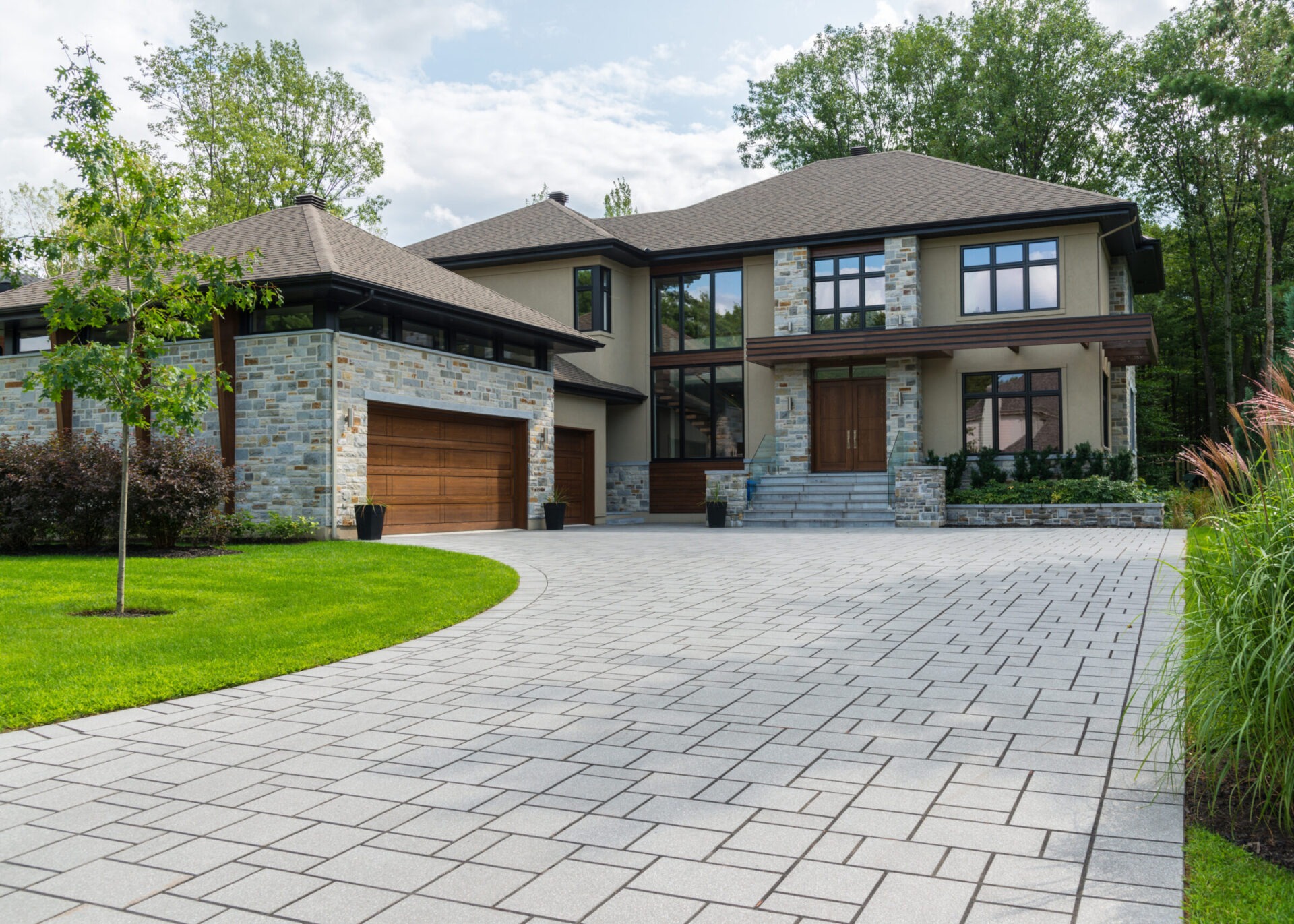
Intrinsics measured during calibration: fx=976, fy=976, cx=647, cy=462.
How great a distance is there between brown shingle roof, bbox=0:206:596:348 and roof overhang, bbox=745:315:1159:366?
4.51m

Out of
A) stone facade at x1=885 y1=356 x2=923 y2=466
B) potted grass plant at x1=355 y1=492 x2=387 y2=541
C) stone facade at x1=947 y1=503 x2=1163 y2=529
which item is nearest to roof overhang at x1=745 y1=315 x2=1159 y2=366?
stone facade at x1=885 y1=356 x2=923 y2=466

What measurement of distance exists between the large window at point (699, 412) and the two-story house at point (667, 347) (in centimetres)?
6

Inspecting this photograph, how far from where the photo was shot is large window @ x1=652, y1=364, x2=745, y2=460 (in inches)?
950

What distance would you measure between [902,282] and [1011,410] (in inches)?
146

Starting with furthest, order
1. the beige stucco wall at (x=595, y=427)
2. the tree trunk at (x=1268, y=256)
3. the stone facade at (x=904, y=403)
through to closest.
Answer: the tree trunk at (x=1268, y=256), the beige stucco wall at (x=595, y=427), the stone facade at (x=904, y=403)

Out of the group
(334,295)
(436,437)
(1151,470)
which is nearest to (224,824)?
(334,295)

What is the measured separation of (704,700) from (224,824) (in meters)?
2.50

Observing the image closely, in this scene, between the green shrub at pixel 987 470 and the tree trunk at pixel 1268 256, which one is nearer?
the green shrub at pixel 987 470

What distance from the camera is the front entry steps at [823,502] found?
20.0 meters

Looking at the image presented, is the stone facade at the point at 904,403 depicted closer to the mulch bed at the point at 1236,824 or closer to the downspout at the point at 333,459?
the downspout at the point at 333,459

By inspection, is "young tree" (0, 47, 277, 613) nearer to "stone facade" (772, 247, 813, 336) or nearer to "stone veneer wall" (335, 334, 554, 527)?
"stone veneer wall" (335, 334, 554, 527)

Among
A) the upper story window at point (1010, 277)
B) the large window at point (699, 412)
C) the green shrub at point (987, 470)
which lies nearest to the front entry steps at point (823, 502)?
the green shrub at point (987, 470)

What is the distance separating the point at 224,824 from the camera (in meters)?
3.44

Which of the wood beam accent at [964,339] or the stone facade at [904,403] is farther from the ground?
the wood beam accent at [964,339]
